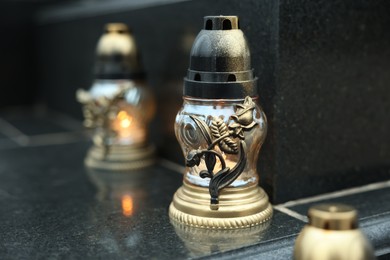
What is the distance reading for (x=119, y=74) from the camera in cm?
134

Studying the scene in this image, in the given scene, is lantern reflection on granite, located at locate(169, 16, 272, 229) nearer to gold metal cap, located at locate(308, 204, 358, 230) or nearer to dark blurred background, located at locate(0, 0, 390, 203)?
dark blurred background, located at locate(0, 0, 390, 203)

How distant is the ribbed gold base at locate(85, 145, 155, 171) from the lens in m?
1.35

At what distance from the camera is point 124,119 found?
1.36 metres

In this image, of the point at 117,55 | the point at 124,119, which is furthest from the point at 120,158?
the point at 117,55

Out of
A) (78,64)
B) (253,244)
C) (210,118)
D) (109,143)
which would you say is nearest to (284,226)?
(253,244)

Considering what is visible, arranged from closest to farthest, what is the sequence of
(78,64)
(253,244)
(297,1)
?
1. (253,244)
2. (297,1)
3. (78,64)

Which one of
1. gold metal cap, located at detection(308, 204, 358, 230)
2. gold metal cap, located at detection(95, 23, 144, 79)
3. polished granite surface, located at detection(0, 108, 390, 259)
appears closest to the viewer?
gold metal cap, located at detection(308, 204, 358, 230)

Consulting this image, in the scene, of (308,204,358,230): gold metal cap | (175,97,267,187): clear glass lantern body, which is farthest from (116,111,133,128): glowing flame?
(308,204,358,230): gold metal cap

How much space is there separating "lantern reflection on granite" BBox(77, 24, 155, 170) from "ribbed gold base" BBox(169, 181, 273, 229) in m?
0.40

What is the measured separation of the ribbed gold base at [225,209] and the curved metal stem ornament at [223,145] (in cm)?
2

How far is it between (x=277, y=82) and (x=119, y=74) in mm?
439

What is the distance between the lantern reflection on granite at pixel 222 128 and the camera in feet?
3.02

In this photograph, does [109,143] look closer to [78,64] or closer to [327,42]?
[327,42]

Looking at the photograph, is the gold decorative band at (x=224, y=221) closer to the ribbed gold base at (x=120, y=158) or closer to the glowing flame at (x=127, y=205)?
the glowing flame at (x=127, y=205)
